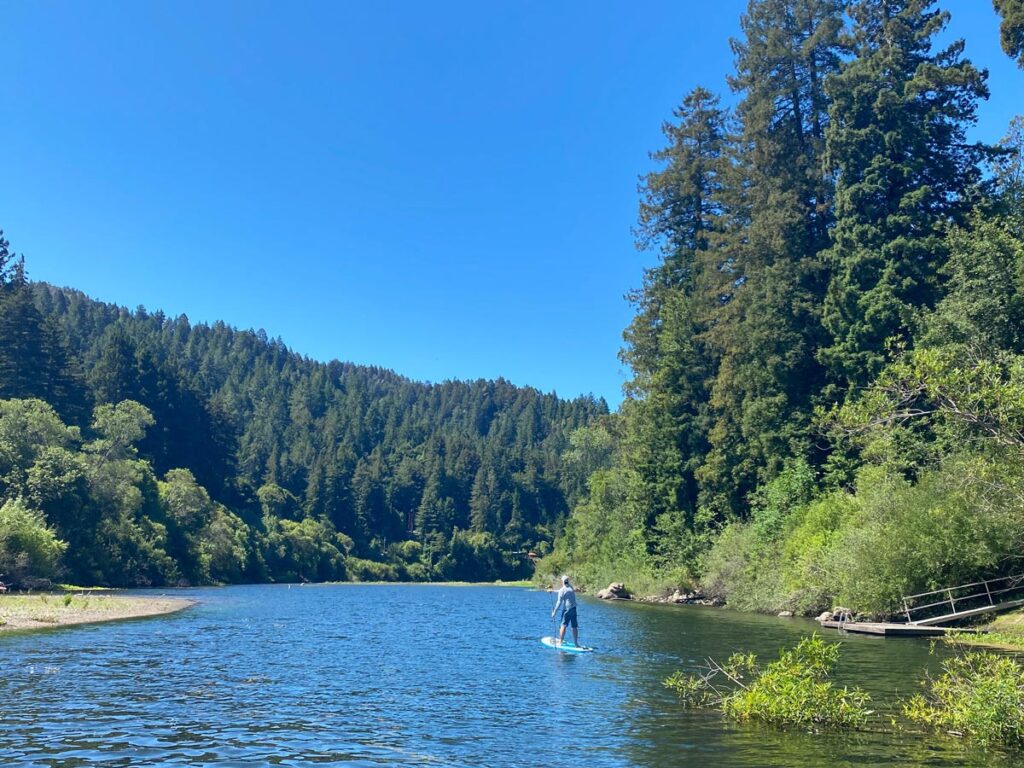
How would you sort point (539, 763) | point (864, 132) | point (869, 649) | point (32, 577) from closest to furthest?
1. point (539, 763)
2. point (869, 649)
3. point (864, 132)
4. point (32, 577)

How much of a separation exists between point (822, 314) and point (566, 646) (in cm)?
3495

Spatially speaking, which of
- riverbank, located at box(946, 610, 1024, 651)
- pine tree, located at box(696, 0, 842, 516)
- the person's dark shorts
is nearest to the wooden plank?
riverbank, located at box(946, 610, 1024, 651)

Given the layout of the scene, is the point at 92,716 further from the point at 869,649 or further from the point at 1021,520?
the point at 1021,520

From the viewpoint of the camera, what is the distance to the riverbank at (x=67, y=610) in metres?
38.1

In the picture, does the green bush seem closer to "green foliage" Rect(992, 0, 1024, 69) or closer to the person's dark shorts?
the person's dark shorts

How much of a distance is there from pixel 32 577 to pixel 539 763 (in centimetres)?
6084

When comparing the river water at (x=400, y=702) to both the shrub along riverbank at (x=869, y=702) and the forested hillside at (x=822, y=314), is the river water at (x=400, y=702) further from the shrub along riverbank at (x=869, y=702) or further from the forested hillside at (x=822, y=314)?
the forested hillside at (x=822, y=314)

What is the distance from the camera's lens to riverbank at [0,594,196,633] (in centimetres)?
3807

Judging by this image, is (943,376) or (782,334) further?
(782,334)

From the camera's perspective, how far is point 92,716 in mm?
Answer: 17656

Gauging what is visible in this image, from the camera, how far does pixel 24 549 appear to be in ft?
204

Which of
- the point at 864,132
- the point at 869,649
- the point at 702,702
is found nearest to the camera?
the point at 702,702

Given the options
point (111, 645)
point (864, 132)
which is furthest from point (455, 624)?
point (864, 132)

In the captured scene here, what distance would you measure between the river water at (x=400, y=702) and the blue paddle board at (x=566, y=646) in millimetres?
663
